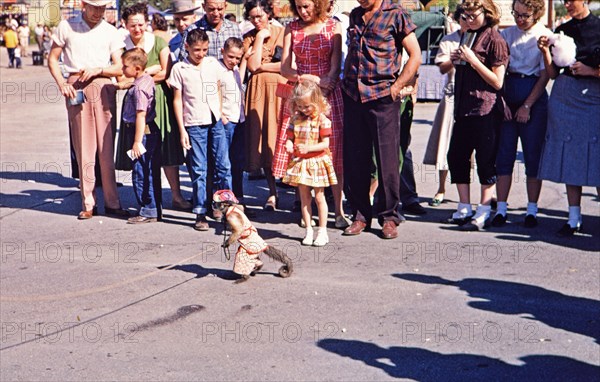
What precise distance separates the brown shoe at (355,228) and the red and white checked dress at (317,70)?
444 millimetres

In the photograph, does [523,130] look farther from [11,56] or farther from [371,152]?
[11,56]

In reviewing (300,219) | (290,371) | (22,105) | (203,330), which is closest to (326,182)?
(300,219)

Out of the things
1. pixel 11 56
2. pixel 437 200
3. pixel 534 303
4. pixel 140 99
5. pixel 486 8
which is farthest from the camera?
pixel 11 56

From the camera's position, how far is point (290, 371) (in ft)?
17.8

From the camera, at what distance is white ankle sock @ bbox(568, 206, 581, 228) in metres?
8.42

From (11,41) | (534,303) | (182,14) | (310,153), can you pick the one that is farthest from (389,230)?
(11,41)

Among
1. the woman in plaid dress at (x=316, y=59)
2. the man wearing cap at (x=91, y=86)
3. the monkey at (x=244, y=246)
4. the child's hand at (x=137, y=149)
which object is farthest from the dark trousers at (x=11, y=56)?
the monkey at (x=244, y=246)

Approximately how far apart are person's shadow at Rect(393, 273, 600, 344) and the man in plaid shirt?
1465 millimetres

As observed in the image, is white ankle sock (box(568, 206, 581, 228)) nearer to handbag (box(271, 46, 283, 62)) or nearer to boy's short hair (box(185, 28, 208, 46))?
handbag (box(271, 46, 283, 62))

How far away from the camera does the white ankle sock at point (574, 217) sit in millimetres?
8422

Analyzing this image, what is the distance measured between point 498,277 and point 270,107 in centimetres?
321

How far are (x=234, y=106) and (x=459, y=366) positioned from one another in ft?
14.0

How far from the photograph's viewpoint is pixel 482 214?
28.7 ft

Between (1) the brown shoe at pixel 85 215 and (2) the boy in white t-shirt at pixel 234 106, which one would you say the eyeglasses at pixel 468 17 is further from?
(1) the brown shoe at pixel 85 215
